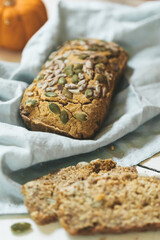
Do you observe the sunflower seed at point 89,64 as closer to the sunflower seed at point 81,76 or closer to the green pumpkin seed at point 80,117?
the sunflower seed at point 81,76

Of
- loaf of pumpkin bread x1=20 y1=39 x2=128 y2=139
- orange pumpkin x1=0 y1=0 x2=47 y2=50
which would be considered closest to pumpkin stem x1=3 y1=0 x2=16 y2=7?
orange pumpkin x1=0 y1=0 x2=47 y2=50

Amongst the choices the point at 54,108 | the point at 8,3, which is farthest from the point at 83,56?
the point at 8,3

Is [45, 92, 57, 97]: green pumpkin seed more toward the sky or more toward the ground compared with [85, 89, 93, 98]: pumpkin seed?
more toward the ground

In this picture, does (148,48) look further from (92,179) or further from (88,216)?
(88,216)

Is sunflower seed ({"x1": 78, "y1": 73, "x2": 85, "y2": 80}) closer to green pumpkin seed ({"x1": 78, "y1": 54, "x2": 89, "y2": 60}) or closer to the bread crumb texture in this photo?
green pumpkin seed ({"x1": 78, "y1": 54, "x2": 89, "y2": 60})

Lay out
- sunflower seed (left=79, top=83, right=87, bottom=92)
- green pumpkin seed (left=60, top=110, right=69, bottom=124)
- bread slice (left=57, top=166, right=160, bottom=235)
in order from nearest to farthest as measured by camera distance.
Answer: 1. bread slice (left=57, top=166, right=160, bottom=235)
2. green pumpkin seed (left=60, top=110, right=69, bottom=124)
3. sunflower seed (left=79, top=83, right=87, bottom=92)

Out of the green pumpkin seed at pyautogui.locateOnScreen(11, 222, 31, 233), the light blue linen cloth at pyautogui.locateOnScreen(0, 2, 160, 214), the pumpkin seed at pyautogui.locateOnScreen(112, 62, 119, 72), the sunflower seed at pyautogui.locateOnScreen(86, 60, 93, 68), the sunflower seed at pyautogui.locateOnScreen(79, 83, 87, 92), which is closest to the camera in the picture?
the green pumpkin seed at pyautogui.locateOnScreen(11, 222, 31, 233)

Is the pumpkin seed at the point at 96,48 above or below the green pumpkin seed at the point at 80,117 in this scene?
above

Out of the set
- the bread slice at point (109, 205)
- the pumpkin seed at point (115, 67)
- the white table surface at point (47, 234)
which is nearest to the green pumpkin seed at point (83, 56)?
the pumpkin seed at point (115, 67)
